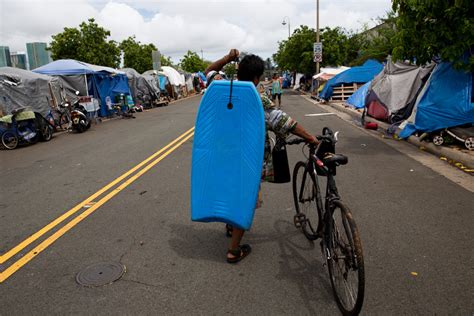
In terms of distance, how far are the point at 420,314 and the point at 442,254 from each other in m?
1.12

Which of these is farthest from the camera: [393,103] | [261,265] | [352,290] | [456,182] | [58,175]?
[393,103]

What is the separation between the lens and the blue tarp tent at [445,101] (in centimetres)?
802

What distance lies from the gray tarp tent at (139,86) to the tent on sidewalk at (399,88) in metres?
17.7

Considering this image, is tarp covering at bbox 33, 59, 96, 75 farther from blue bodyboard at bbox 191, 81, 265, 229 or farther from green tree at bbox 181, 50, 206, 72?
green tree at bbox 181, 50, 206, 72

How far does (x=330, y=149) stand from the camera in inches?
133

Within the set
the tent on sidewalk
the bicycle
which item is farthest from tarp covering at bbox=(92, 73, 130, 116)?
the bicycle

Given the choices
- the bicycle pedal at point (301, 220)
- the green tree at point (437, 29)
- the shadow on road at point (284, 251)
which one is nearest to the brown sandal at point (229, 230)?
the shadow on road at point (284, 251)

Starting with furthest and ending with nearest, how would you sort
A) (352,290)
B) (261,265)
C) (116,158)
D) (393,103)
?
1. (393,103)
2. (116,158)
3. (261,265)
4. (352,290)

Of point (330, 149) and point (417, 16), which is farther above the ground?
point (417, 16)

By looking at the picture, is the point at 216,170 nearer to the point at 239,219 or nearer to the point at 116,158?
the point at 239,219

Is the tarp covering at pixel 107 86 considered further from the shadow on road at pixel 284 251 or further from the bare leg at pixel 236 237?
the bare leg at pixel 236 237

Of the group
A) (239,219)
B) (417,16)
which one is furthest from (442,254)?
(417,16)

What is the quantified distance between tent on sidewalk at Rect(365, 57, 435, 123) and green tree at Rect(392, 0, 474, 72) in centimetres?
221

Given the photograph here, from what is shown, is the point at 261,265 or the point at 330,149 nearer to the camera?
the point at 330,149
